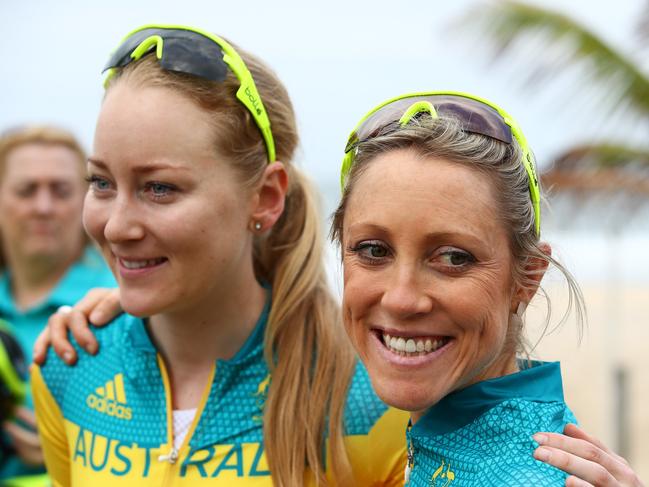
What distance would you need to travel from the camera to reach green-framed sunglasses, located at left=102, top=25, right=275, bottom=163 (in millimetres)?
2529

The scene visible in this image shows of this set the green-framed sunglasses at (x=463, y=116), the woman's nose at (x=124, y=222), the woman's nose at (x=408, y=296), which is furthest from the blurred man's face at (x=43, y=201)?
the woman's nose at (x=408, y=296)

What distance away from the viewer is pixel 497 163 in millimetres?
2023

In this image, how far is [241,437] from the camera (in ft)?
8.32

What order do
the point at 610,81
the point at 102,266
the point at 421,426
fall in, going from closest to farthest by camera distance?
1. the point at 421,426
2. the point at 102,266
3. the point at 610,81

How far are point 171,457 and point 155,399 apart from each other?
22cm

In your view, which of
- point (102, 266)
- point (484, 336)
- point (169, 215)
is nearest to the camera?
point (484, 336)

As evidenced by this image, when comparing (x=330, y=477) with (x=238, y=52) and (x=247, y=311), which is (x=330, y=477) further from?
(x=238, y=52)

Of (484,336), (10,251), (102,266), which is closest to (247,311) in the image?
(484,336)

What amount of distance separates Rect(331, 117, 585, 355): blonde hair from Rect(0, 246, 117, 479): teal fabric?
2.79m

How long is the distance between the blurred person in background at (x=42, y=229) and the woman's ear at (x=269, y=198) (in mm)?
2091

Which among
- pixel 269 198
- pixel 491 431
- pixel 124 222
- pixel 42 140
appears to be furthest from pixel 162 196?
pixel 42 140

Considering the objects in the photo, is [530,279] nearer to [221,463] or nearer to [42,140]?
[221,463]

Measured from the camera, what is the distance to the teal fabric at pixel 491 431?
1.91 meters

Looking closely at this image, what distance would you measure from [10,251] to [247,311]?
2.70 m
